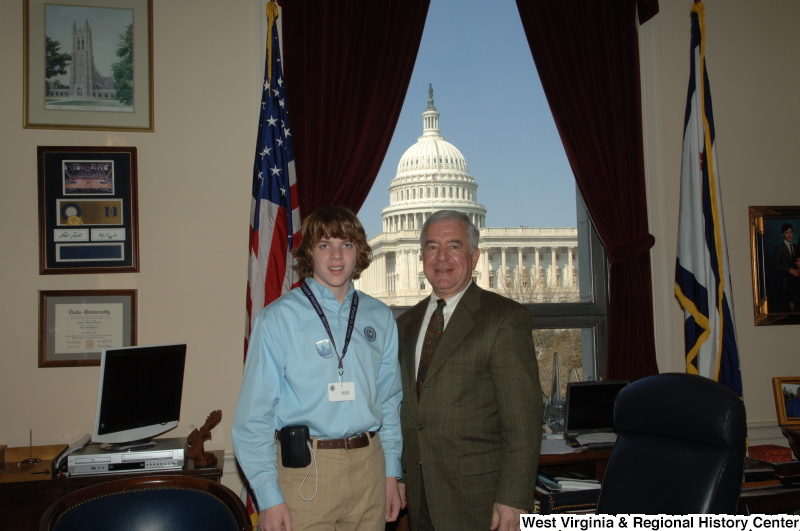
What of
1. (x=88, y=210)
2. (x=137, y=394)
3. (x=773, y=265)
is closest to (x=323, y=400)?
(x=137, y=394)

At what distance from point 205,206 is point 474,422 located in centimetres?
187

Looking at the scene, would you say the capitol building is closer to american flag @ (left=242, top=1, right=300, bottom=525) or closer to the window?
the window

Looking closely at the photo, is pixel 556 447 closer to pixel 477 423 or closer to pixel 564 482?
pixel 564 482

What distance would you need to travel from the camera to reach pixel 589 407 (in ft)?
10.8

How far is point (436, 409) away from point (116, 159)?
2.08 meters

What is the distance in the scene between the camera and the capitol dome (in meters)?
3.77

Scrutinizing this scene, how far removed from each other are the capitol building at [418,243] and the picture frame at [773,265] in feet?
3.38

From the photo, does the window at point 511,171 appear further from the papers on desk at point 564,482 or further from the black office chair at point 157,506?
the black office chair at point 157,506

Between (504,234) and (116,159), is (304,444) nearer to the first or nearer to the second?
(116,159)

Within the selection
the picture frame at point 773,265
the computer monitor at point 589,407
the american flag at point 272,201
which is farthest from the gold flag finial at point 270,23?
the picture frame at point 773,265

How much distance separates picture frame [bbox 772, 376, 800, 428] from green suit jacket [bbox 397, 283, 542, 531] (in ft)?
7.29

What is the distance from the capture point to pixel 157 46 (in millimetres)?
3285

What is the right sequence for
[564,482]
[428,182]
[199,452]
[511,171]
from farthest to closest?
[511,171], [428,182], [564,482], [199,452]

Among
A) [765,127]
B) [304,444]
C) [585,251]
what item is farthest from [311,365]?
[765,127]
